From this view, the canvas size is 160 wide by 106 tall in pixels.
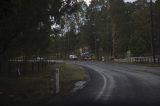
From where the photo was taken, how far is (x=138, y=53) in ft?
318

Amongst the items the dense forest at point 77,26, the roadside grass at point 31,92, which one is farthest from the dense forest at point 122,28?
the roadside grass at point 31,92

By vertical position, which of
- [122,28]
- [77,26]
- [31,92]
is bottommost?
[31,92]

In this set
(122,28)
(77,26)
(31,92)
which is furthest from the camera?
(77,26)

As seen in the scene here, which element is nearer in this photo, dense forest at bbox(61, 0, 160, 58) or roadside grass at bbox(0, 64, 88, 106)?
roadside grass at bbox(0, 64, 88, 106)

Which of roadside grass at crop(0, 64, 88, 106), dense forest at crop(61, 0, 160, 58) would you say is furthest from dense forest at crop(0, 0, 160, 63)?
roadside grass at crop(0, 64, 88, 106)

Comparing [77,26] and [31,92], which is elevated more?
[77,26]

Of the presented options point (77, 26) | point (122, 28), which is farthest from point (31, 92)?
point (77, 26)

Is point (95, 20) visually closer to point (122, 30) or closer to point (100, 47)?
point (100, 47)

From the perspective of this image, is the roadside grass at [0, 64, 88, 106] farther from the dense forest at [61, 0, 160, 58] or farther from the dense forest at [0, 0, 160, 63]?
the dense forest at [61, 0, 160, 58]

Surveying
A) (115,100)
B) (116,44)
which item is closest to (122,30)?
(116,44)

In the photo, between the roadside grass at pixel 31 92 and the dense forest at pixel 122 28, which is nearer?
the roadside grass at pixel 31 92

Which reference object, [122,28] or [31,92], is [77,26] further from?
[31,92]

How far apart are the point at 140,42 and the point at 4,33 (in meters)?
70.7

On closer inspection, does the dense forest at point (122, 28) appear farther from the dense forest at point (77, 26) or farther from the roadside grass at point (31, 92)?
the roadside grass at point (31, 92)
